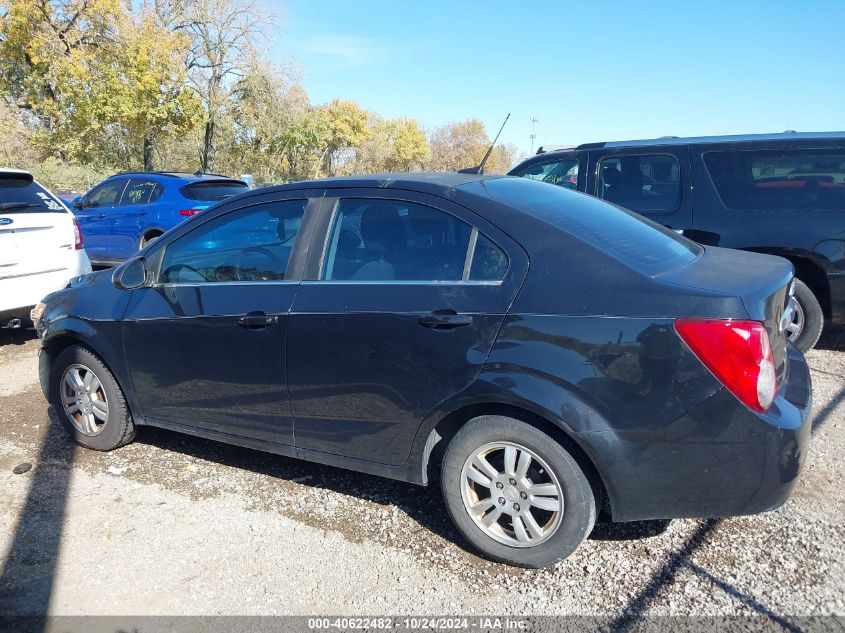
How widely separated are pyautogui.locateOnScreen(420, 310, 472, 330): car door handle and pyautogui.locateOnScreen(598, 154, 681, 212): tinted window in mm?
3700

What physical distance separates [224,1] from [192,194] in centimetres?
2469

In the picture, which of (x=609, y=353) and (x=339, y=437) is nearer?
(x=609, y=353)

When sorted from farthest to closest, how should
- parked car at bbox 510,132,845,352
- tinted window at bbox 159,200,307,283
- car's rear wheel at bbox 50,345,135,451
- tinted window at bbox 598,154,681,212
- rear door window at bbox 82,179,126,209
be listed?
rear door window at bbox 82,179,126,209 < tinted window at bbox 598,154,681,212 < parked car at bbox 510,132,845,352 < car's rear wheel at bbox 50,345,135,451 < tinted window at bbox 159,200,307,283

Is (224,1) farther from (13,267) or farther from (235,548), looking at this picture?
(235,548)

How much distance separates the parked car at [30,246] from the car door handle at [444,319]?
4992 millimetres

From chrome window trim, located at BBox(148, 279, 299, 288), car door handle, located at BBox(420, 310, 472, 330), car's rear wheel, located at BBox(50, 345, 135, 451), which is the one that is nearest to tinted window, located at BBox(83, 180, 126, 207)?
car's rear wheel, located at BBox(50, 345, 135, 451)

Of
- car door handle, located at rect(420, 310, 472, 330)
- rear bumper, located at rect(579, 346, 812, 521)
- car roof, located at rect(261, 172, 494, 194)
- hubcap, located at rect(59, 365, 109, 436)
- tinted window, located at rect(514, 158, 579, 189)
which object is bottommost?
hubcap, located at rect(59, 365, 109, 436)

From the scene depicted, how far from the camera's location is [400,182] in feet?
10.4

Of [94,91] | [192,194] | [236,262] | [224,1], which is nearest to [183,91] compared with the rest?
[94,91]

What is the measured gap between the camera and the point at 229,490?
11.9 feet

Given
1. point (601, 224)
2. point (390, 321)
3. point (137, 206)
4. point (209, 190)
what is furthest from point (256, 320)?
point (137, 206)

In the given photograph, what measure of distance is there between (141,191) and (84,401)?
674cm

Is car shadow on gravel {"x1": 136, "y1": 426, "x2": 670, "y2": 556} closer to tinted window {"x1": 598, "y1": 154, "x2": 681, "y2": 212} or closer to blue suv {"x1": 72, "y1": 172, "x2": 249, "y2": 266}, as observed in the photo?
tinted window {"x1": 598, "y1": 154, "x2": 681, "y2": 212}

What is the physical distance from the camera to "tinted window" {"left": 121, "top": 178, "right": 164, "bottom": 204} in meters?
9.88
